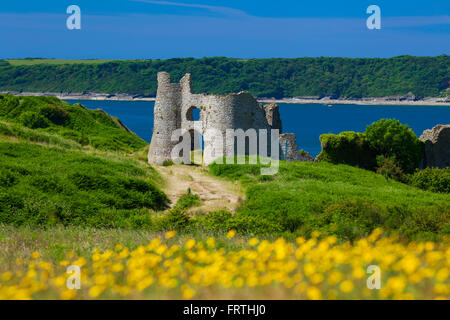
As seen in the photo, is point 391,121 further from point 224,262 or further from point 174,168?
point 224,262

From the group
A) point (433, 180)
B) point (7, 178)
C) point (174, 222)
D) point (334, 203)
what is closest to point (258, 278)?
point (174, 222)

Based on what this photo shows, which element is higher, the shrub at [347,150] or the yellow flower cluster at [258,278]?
the shrub at [347,150]

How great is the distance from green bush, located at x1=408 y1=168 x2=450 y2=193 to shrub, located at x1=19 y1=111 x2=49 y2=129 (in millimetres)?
32630

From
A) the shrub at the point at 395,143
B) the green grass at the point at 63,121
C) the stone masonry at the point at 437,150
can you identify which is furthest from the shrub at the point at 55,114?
the stone masonry at the point at 437,150

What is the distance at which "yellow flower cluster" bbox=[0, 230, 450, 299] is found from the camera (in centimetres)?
580

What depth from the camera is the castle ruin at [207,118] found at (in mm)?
34594

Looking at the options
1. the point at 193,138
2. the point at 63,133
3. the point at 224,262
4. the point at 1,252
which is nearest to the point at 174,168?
the point at 193,138

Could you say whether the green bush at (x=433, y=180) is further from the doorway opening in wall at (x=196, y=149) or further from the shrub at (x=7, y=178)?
the shrub at (x=7, y=178)

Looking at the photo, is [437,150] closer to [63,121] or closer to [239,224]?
[239,224]

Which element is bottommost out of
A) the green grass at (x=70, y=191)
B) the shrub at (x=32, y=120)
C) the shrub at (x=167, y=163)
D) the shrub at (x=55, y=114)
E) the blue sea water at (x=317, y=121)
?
the green grass at (x=70, y=191)

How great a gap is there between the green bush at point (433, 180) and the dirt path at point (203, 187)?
14934 millimetres

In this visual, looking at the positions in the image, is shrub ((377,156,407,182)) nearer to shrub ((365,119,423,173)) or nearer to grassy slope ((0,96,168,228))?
shrub ((365,119,423,173))

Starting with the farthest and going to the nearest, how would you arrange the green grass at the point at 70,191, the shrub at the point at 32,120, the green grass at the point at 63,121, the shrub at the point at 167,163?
the shrub at the point at 32,120, the green grass at the point at 63,121, the shrub at the point at 167,163, the green grass at the point at 70,191

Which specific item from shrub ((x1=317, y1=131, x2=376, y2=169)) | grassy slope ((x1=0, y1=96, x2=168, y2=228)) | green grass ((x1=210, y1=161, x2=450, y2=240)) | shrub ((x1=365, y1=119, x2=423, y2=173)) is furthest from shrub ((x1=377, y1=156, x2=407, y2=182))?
grassy slope ((x1=0, y1=96, x2=168, y2=228))
